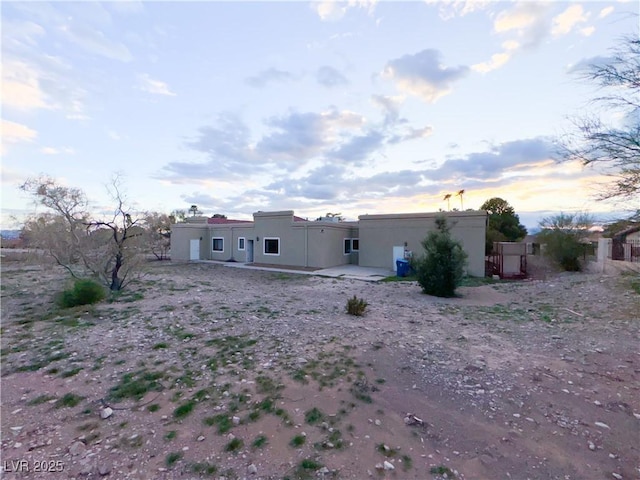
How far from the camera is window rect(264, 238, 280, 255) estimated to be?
65.6 feet

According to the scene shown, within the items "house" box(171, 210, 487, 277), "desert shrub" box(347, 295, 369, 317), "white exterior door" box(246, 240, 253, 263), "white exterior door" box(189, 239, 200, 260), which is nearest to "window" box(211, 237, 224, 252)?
"house" box(171, 210, 487, 277)

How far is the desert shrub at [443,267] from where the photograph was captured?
10648 mm

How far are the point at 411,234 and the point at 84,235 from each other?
15132mm

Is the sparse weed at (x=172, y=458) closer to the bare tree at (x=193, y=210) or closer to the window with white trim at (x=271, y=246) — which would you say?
the window with white trim at (x=271, y=246)

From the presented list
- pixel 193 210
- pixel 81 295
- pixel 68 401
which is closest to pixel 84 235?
pixel 81 295

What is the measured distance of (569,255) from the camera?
16.8 metres

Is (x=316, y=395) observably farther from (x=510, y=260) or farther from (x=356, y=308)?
(x=510, y=260)

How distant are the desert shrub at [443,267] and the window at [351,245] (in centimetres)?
981

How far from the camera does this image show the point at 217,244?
933 inches

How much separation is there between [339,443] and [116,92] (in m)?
12.1

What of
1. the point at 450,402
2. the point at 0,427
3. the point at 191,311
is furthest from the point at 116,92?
the point at 450,402

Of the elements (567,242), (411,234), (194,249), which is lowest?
(194,249)

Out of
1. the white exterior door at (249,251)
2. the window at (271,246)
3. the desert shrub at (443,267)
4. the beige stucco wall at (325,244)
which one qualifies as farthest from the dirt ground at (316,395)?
the white exterior door at (249,251)

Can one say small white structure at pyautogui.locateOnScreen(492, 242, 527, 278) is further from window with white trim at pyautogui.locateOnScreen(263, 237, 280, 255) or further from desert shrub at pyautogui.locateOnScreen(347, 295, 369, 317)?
window with white trim at pyautogui.locateOnScreen(263, 237, 280, 255)
